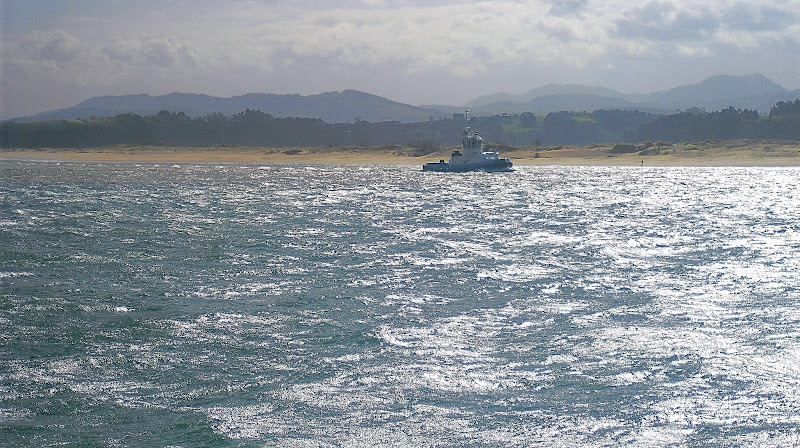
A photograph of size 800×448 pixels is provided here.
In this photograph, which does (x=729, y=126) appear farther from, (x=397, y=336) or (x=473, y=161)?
(x=397, y=336)

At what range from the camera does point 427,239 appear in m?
32.8

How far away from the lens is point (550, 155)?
13500cm

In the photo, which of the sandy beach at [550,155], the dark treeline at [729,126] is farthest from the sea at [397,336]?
the dark treeline at [729,126]

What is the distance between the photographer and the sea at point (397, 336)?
474 inches

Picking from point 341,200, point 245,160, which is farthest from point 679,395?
point 245,160

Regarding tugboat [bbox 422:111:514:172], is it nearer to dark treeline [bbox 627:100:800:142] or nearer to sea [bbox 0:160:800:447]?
sea [bbox 0:160:800:447]

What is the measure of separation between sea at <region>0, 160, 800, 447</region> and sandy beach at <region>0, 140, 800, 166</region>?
85.2 m

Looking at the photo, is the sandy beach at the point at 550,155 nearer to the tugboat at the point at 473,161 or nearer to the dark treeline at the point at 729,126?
the tugboat at the point at 473,161

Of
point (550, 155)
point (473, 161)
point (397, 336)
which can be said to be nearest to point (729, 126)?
point (550, 155)

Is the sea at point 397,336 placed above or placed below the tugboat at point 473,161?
below

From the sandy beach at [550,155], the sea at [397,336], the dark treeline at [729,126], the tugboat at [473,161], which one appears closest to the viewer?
the sea at [397,336]

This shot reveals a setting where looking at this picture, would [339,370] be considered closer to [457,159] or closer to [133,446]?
[133,446]

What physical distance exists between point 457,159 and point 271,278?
76.8 metres

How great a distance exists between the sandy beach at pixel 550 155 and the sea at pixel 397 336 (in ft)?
280
